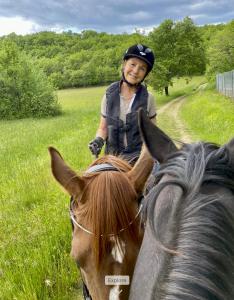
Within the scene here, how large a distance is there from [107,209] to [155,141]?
23.7 inches

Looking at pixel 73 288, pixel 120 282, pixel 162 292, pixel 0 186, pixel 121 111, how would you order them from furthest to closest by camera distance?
pixel 0 186 → pixel 73 288 → pixel 121 111 → pixel 120 282 → pixel 162 292

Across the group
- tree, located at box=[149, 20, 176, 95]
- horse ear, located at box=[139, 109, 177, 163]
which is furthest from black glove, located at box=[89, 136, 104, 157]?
tree, located at box=[149, 20, 176, 95]

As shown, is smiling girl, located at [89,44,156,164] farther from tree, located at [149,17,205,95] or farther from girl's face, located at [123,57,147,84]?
tree, located at [149,17,205,95]

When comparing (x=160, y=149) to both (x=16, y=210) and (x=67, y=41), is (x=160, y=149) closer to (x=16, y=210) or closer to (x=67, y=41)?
(x=16, y=210)

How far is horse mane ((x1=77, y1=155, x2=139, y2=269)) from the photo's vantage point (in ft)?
7.15

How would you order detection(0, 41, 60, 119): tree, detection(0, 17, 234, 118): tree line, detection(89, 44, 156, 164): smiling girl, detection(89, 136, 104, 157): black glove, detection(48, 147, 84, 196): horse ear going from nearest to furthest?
detection(48, 147, 84, 196): horse ear < detection(89, 136, 104, 157): black glove < detection(89, 44, 156, 164): smiling girl < detection(0, 41, 60, 119): tree < detection(0, 17, 234, 118): tree line

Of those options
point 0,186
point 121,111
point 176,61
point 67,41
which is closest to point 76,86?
point 67,41

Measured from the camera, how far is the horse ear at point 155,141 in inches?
68.8

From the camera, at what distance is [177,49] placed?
155ft

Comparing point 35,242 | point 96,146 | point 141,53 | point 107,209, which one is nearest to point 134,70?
point 141,53

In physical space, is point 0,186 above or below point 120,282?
below

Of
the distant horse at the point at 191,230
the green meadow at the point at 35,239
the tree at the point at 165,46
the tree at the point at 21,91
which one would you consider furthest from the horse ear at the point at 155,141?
the tree at the point at 165,46

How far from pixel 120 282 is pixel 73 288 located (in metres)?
2.80

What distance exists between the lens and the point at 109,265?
2162mm
